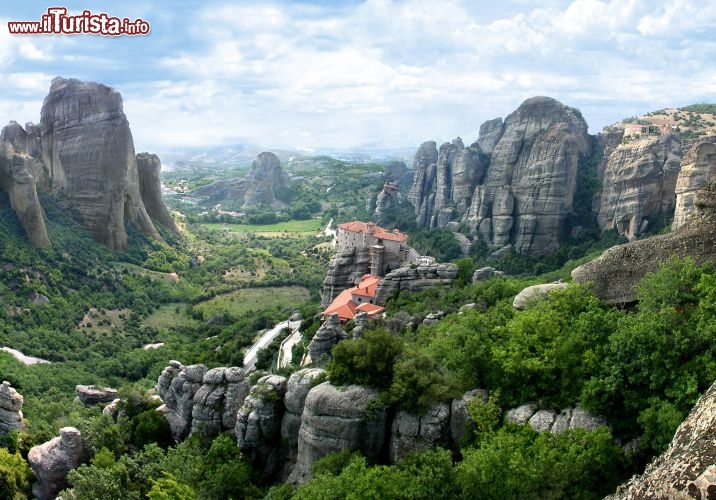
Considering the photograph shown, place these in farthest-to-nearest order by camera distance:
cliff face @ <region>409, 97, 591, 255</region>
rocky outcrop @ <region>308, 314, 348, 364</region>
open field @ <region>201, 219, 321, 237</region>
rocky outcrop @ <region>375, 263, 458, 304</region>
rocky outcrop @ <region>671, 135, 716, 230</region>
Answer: open field @ <region>201, 219, 321, 237</region> → cliff face @ <region>409, 97, 591, 255</region> → rocky outcrop @ <region>671, 135, 716, 230</region> → rocky outcrop @ <region>375, 263, 458, 304</region> → rocky outcrop @ <region>308, 314, 348, 364</region>

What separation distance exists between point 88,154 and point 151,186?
55.8 feet

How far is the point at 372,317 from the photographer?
37906mm

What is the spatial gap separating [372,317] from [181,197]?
15792 cm

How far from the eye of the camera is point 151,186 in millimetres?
95250

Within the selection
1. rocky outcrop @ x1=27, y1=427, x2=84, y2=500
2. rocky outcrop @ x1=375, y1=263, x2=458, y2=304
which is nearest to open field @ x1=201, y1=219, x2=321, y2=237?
rocky outcrop @ x1=375, y1=263, x2=458, y2=304

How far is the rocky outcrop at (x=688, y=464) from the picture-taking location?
805 cm

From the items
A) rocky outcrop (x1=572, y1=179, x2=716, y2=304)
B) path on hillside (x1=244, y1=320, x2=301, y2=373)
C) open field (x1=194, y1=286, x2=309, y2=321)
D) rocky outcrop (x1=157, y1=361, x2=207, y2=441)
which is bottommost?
open field (x1=194, y1=286, x2=309, y2=321)

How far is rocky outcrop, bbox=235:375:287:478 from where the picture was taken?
21406 mm

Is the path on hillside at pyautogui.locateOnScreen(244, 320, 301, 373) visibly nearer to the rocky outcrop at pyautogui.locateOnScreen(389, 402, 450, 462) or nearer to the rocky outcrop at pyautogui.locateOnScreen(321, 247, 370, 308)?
the rocky outcrop at pyautogui.locateOnScreen(321, 247, 370, 308)

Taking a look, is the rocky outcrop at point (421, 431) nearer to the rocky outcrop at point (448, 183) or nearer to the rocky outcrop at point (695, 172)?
the rocky outcrop at point (695, 172)

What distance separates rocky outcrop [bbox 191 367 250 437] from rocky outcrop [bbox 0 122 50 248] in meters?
52.7

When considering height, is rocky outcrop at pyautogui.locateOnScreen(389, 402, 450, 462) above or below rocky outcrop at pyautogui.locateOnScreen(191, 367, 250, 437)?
above

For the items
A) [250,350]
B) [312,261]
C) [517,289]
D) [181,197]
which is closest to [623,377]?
[517,289]

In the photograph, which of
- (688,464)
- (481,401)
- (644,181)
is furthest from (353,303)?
(688,464)
